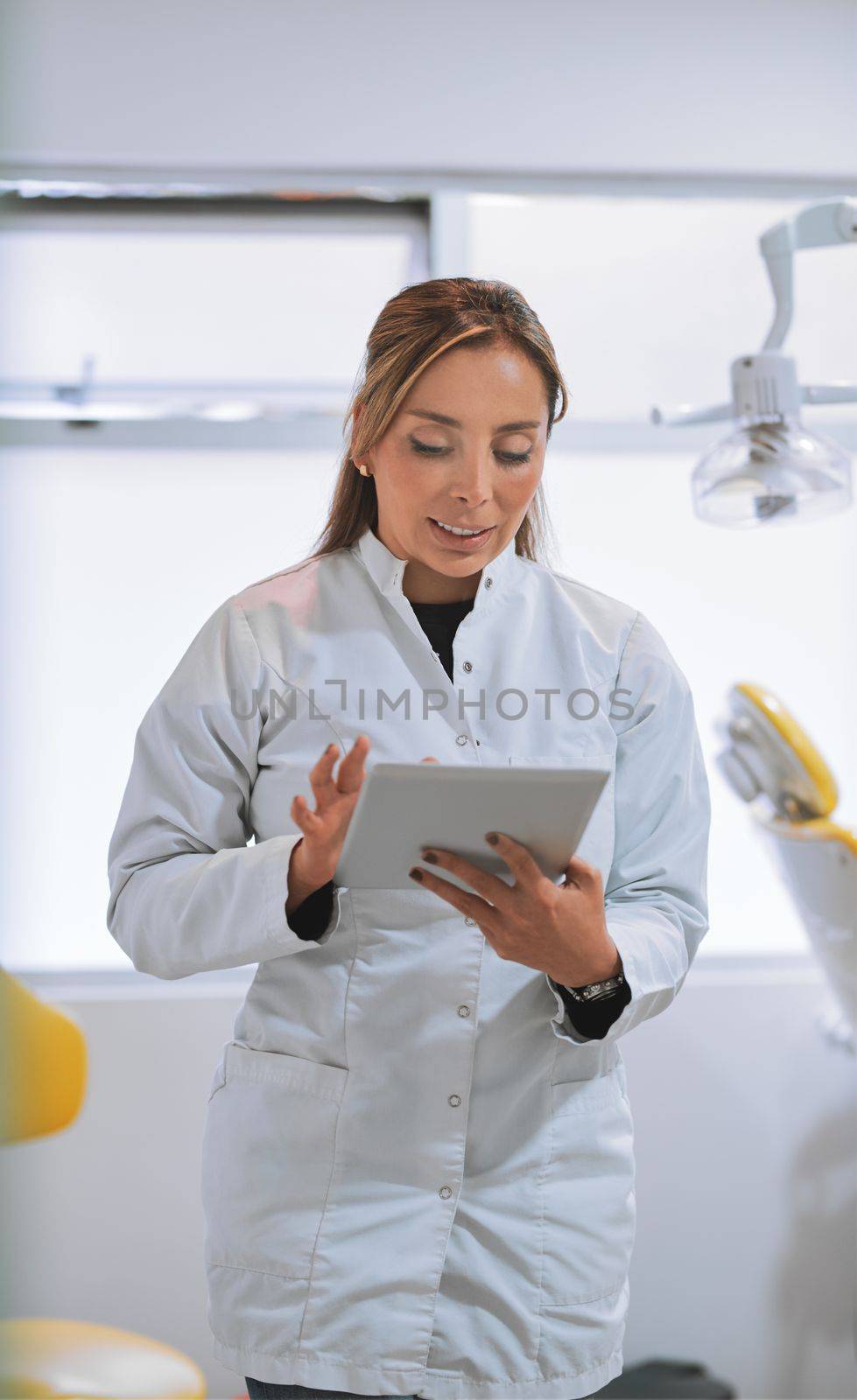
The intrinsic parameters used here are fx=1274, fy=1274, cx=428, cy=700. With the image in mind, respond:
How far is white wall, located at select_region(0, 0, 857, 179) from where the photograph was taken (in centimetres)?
199

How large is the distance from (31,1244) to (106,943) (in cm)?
170

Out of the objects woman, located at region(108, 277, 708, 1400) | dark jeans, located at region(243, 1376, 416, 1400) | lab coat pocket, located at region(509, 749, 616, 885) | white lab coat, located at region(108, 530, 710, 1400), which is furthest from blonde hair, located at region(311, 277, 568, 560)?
dark jeans, located at region(243, 1376, 416, 1400)

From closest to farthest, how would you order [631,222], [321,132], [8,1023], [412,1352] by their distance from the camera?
[8,1023], [412,1352], [321,132], [631,222]

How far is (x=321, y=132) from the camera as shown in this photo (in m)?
2.01

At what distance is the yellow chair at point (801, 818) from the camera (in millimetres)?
1675

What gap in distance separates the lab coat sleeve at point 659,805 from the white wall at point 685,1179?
101 centimetres

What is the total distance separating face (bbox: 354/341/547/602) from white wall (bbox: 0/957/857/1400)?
3.65ft

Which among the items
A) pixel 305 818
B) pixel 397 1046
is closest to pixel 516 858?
pixel 305 818

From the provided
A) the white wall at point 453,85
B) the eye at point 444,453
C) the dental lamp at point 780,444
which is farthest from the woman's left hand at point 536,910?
the white wall at point 453,85

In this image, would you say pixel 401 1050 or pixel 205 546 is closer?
pixel 401 1050

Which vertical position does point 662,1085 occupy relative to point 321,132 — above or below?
below

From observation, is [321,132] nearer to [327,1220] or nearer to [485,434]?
[485,434]

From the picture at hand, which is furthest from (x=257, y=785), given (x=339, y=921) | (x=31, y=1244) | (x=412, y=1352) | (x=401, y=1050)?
(x=31, y=1244)

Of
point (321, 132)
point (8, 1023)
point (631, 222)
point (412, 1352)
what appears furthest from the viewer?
Answer: point (631, 222)
